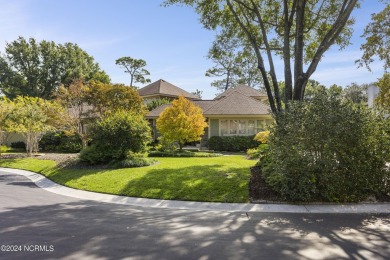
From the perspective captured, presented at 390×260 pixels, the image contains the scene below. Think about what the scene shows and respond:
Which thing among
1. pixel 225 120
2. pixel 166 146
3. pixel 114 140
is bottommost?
pixel 166 146

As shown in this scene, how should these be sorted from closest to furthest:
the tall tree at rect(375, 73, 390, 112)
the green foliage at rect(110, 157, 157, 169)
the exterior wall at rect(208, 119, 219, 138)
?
1. the green foliage at rect(110, 157, 157, 169)
2. the tall tree at rect(375, 73, 390, 112)
3. the exterior wall at rect(208, 119, 219, 138)

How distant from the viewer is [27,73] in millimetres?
40688

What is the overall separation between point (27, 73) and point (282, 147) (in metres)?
41.9

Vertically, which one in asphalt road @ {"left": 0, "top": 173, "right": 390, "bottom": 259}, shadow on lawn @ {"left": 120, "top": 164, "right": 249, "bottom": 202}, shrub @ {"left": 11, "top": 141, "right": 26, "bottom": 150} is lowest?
asphalt road @ {"left": 0, "top": 173, "right": 390, "bottom": 259}

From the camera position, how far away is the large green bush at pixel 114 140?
579 inches

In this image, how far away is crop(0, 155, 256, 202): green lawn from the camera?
922 centimetres

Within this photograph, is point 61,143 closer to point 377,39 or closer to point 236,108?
point 236,108

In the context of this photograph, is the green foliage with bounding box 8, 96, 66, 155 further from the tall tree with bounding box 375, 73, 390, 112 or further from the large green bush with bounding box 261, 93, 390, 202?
the tall tree with bounding box 375, 73, 390, 112

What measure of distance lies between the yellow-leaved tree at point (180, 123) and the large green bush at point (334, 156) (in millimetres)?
12645

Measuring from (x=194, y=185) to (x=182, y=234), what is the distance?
426 centimetres

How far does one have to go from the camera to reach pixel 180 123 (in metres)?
20.7

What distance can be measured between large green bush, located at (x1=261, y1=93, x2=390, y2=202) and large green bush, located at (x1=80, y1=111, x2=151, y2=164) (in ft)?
27.8

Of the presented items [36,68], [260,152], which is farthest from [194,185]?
[36,68]

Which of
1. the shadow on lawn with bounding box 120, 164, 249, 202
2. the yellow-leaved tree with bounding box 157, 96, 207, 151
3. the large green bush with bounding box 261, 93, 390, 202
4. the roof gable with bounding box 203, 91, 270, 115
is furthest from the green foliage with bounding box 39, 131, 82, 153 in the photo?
the large green bush with bounding box 261, 93, 390, 202
